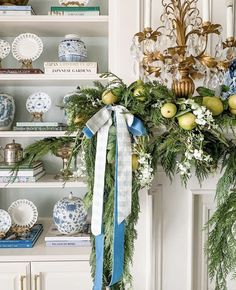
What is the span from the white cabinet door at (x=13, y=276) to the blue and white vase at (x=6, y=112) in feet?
2.24

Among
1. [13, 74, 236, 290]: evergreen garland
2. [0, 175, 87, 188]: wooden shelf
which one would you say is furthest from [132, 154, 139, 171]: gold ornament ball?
[0, 175, 87, 188]: wooden shelf

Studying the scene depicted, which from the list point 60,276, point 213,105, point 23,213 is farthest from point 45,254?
point 213,105

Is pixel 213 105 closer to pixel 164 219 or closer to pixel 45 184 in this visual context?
pixel 164 219

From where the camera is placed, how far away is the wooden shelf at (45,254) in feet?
4.62

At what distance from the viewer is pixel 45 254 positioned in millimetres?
1428

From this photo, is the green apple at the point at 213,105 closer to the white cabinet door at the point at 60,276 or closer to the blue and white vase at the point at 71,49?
the blue and white vase at the point at 71,49

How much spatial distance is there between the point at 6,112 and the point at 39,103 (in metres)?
0.18

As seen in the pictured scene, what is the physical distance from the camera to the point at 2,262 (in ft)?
4.61

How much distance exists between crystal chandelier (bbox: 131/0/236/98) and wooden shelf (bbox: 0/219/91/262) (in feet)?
3.01

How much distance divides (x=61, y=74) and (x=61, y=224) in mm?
755

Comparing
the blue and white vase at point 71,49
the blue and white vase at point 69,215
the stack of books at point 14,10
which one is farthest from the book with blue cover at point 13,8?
the blue and white vase at point 69,215

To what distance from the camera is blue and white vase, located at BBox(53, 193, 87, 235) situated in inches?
59.7

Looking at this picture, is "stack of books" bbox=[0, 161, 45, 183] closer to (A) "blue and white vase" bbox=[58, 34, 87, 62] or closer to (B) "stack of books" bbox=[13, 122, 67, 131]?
(B) "stack of books" bbox=[13, 122, 67, 131]

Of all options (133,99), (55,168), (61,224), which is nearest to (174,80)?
(133,99)
